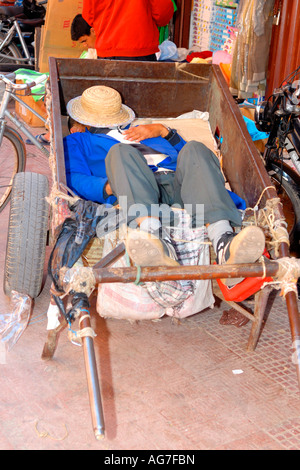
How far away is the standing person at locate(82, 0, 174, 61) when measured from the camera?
180 inches

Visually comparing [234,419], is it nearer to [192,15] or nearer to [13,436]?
[13,436]

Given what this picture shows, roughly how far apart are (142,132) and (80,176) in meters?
0.62

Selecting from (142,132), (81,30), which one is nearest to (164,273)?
(142,132)

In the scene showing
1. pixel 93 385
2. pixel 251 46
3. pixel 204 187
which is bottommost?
pixel 93 385

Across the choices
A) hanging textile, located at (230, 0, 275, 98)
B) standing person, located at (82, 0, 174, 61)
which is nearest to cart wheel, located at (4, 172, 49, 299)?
standing person, located at (82, 0, 174, 61)

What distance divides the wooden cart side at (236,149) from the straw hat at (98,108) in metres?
0.69

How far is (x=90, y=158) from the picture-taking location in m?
3.50

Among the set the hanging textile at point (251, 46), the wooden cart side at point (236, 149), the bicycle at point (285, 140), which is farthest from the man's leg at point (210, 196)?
the hanging textile at point (251, 46)

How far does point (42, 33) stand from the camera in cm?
659

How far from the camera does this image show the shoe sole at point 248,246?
222 centimetres

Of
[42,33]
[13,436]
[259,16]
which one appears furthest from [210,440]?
[42,33]

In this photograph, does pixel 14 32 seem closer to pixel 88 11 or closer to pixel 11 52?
pixel 11 52

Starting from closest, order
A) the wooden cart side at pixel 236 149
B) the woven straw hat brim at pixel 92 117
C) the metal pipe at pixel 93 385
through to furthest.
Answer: the metal pipe at pixel 93 385, the wooden cart side at pixel 236 149, the woven straw hat brim at pixel 92 117

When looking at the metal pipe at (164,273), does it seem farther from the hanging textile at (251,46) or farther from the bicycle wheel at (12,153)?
the hanging textile at (251,46)
